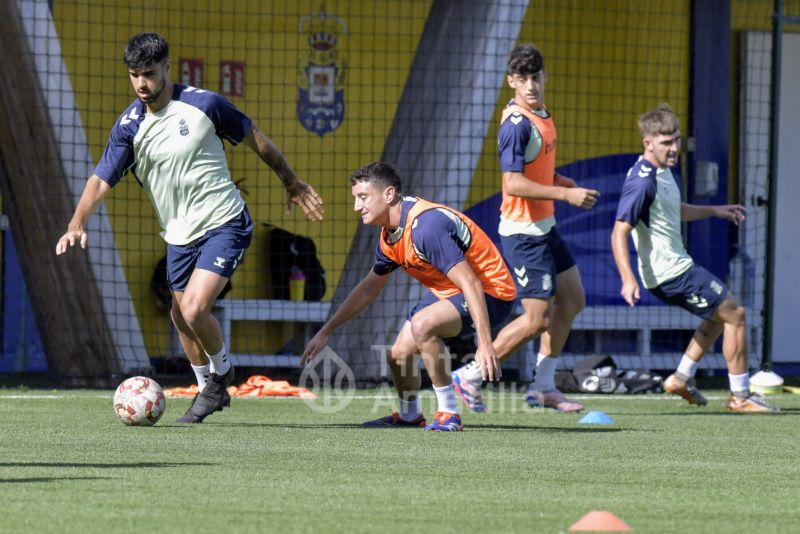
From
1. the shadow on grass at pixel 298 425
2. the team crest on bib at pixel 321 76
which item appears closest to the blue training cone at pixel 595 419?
the shadow on grass at pixel 298 425

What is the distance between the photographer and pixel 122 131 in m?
8.02

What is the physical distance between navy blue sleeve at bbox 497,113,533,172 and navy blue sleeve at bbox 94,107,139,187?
2.30 meters

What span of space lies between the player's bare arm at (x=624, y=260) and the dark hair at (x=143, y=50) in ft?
10.3

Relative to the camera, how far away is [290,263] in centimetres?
1337

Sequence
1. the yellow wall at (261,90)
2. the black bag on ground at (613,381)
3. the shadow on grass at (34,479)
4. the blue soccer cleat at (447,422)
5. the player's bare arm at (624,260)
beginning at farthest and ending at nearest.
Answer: the yellow wall at (261,90), the black bag on ground at (613,381), the player's bare arm at (624,260), the blue soccer cleat at (447,422), the shadow on grass at (34,479)

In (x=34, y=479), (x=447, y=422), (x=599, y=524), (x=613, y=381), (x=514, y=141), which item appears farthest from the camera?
(x=613, y=381)

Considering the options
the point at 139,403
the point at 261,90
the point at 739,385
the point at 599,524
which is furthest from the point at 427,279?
the point at 261,90

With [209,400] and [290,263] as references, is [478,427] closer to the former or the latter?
[209,400]

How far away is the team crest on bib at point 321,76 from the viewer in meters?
13.5

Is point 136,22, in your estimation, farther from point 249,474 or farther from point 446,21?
point 249,474

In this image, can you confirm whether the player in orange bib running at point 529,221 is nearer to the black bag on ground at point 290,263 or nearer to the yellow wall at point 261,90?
the black bag on ground at point 290,263

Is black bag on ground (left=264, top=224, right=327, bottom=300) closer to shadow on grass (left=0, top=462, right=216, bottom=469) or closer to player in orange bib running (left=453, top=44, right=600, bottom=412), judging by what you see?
player in orange bib running (left=453, top=44, right=600, bottom=412)

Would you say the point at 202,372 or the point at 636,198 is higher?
the point at 636,198

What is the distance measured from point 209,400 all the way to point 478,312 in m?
1.82
